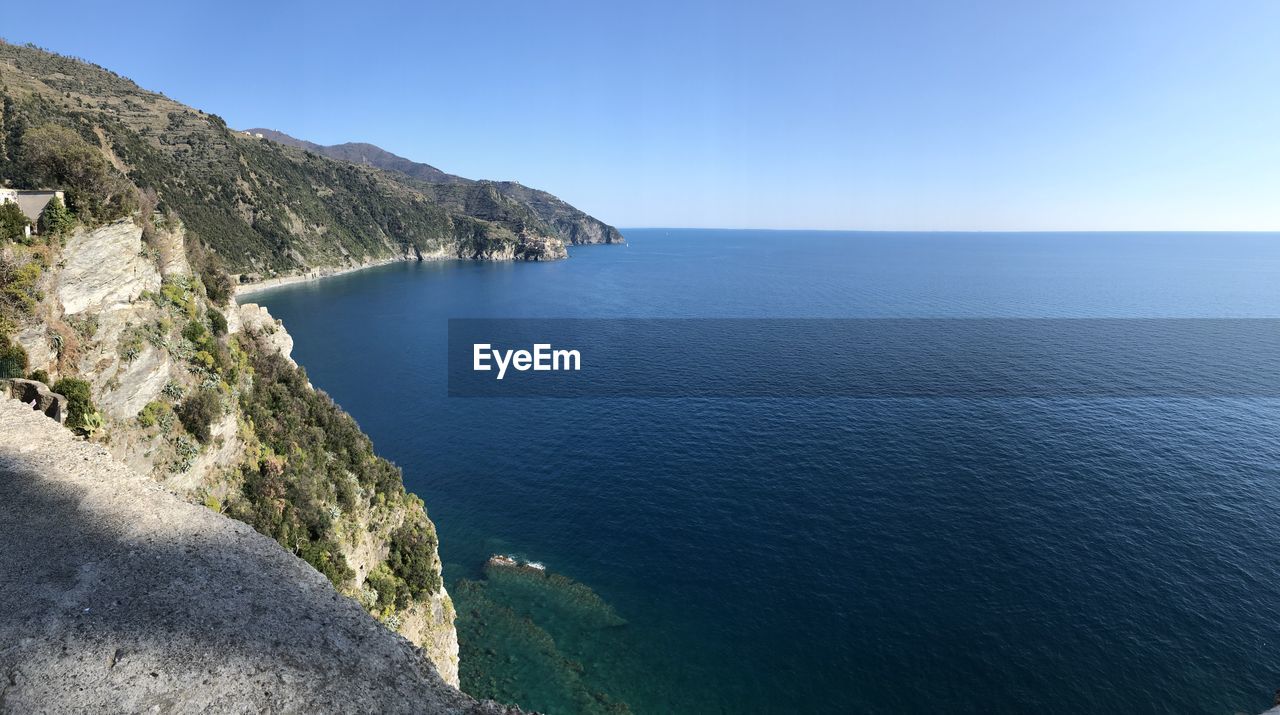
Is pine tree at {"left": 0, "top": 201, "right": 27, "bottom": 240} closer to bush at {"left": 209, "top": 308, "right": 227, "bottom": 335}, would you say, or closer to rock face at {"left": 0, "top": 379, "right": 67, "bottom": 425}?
rock face at {"left": 0, "top": 379, "right": 67, "bottom": 425}

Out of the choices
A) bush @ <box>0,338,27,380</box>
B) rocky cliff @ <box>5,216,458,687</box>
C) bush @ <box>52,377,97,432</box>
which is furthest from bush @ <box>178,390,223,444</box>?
bush @ <box>0,338,27,380</box>

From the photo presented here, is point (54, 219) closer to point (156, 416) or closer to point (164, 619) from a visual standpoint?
point (156, 416)

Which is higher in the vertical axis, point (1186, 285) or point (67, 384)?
point (1186, 285)

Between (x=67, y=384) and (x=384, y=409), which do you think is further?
(x=384, y=409)

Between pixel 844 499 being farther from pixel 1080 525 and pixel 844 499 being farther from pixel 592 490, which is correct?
pixel 592 490

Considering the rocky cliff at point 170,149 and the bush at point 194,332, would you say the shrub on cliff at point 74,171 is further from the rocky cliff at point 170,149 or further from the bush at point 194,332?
the rocky cliff at point 170,149

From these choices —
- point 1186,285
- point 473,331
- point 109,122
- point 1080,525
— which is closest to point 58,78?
point 109,122
